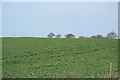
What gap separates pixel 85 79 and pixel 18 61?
9.21 meters

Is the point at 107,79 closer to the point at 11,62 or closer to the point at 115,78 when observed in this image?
the point at 115,78

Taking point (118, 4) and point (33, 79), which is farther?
point (118, 4)

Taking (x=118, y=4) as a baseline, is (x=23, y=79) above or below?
below

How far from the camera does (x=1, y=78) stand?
1233 cm

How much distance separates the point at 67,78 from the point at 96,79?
1549mm

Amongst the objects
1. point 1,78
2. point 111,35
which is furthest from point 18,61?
point 111,35

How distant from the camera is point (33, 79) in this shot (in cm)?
1181

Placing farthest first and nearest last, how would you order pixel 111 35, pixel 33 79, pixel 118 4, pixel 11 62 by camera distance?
pixel 111 35 < pixel 118 4 < pixel 11 62 < pixel 33 79

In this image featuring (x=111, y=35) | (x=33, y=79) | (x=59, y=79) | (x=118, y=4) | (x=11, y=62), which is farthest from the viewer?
(x=111, y=35)

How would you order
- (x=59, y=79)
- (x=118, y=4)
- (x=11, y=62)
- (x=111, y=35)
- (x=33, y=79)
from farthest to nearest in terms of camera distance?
(x=111, y=35), (x=118, y=4), (x=11, y=62), (x=33, y=79), (x=59, y=79)

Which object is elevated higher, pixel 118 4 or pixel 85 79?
pixel 118 4

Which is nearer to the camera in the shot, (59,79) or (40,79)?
(59,79)

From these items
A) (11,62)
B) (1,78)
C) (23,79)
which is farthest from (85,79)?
(11,62)

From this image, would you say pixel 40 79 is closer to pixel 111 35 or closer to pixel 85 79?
pixel 85 79
